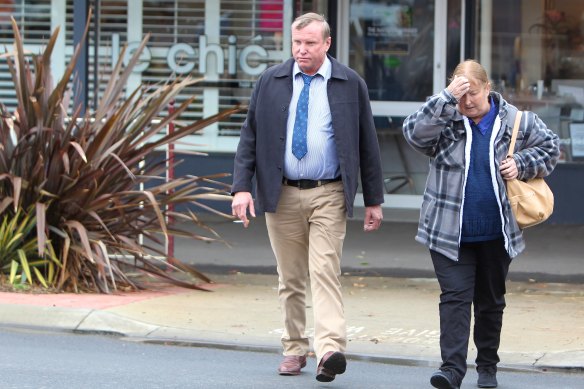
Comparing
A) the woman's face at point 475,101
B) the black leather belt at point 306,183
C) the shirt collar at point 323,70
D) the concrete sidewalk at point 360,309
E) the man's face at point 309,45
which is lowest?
the concrete sidewalk at point 360,309

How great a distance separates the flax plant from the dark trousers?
10.5 ft

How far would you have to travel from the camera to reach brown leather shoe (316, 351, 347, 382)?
6.00m

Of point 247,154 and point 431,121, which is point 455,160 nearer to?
point 431,121

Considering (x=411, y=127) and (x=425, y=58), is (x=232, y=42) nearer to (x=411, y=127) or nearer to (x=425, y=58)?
(x=425, y=58)

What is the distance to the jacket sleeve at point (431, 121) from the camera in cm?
580

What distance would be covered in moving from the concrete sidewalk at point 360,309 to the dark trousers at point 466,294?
3.19 ft

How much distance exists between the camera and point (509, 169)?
587cm

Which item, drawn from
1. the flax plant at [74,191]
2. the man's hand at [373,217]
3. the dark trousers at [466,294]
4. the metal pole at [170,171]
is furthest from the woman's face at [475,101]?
the metal pole at [170,171]

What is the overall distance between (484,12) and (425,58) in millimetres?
840

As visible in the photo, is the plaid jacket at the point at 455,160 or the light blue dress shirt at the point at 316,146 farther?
the light blue dress shirt at the point at 316,146

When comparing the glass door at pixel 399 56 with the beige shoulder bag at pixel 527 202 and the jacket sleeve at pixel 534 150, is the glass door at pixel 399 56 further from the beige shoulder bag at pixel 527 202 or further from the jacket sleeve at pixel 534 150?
the beige shoulder bag at pixel 527 202

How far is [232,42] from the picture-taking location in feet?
45.0

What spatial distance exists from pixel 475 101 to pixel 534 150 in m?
0.41

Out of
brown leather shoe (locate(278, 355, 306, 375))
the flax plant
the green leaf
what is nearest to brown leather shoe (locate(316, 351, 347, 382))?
brown leather shoe (locate(278, 355, 306, 375))
